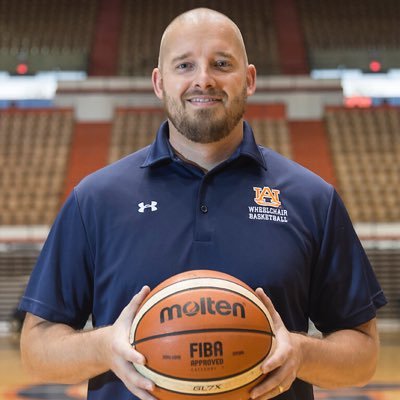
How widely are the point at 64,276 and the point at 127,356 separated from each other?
398 millimetres

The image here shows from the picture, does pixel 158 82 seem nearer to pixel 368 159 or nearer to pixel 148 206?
pixel 148 206

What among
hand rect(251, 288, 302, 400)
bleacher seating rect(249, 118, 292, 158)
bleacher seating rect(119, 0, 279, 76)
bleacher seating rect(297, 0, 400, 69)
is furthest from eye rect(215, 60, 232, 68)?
bleacher seating rect(297, 0, 400, 69)

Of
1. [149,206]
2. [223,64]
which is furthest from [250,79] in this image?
[149,206]

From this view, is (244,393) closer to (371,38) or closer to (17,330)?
(17,330)

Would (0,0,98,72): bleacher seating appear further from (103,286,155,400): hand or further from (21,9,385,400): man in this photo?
(103,286,155,400): hand

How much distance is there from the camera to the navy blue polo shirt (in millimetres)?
1546

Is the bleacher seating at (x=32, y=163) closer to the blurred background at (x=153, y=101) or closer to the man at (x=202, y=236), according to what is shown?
the blurred background at (x=153, y=101)

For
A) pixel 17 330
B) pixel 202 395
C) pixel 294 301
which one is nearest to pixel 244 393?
pixel 202 395

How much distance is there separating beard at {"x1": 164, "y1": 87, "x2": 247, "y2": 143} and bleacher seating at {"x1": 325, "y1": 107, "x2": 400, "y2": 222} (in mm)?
10135

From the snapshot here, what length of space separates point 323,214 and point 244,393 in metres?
0.55

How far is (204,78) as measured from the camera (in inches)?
61.6

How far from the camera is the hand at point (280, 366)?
1270mm

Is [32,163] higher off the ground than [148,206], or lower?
lower

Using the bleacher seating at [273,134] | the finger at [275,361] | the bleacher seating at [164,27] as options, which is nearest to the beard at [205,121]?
the finger at [275,361]
